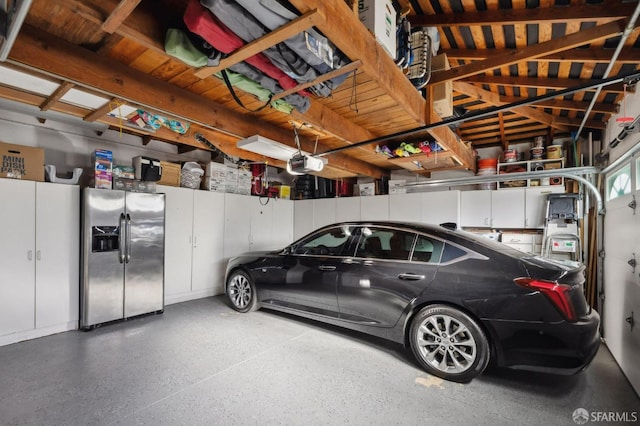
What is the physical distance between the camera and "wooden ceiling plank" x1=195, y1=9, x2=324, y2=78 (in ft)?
4.74

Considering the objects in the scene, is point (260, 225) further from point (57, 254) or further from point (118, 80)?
point (118, 80)

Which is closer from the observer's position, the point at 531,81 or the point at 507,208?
the point at 531,81

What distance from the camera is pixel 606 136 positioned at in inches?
149

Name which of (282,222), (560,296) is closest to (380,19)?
(560,296)

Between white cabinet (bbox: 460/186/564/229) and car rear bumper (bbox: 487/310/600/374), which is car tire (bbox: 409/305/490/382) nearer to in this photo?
car rear bumper (bbox: 487/310/600/374)

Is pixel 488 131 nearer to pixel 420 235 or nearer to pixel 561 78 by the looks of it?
pixel 561 78

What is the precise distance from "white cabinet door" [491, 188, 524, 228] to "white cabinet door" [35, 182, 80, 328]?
238 inches

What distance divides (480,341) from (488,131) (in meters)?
3.85

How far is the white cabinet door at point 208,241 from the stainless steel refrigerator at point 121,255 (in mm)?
794

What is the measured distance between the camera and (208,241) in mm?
5156

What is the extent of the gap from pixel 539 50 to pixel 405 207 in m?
3.19

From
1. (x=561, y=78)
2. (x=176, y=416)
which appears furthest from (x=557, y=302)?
(x=176, y=416)

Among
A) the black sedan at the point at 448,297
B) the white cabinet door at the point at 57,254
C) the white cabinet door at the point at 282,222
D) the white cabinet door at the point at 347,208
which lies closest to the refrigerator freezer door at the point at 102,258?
the white cabinet door at the point at 57,254

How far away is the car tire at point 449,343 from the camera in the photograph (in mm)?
2371
